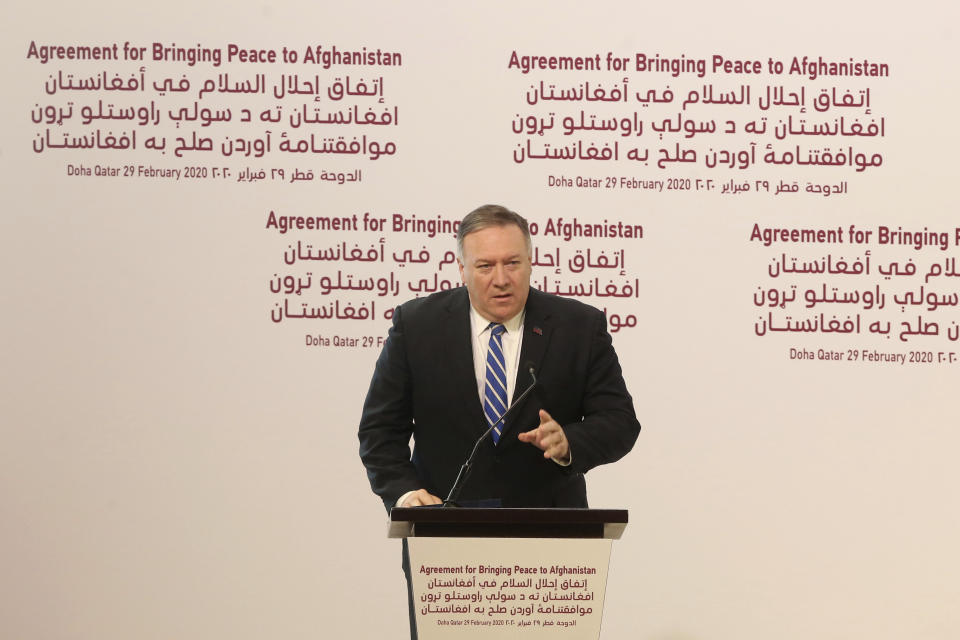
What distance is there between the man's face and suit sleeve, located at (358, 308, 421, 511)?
9.9 inches

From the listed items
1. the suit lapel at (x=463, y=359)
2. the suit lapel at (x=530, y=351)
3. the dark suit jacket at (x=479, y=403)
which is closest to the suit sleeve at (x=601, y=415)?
the dark suit jacket at (x=479, y=403)

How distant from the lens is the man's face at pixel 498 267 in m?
2.70

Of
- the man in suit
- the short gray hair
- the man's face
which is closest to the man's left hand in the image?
the man in suit

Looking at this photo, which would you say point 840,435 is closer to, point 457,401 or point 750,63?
point 750,63

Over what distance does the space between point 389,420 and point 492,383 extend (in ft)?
0.92

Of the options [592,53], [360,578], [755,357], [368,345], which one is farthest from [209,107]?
[755,357]

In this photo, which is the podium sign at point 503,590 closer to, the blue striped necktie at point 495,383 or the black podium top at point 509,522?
the black podium top at point 509,522

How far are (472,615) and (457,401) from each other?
2.47 feet

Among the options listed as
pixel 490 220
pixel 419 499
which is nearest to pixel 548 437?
pixel 419 499

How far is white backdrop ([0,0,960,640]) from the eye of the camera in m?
3.94

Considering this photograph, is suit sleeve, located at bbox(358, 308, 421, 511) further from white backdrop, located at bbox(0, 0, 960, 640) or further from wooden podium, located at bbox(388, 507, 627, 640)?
white backdrop, located at bbox(0, 0, 960, 640)

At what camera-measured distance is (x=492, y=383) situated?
2768 millimetres

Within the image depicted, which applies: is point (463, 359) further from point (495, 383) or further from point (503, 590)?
point (503, 590)

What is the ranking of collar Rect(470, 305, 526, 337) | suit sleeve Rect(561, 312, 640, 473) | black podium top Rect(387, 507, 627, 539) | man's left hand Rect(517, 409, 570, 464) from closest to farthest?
black podium top Rect(387, 507, 627, 539), man's left hand Rect(517, 409, 570, 464), suit sleeve Rect(561, 312, 640, 473), collar Rect(470, 305, 526, 337)
